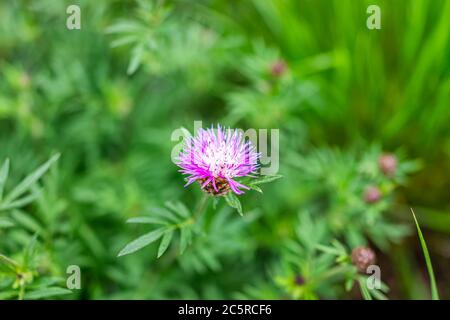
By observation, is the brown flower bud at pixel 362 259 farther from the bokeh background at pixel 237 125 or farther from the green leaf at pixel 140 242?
the green leaf at pixel 140 242

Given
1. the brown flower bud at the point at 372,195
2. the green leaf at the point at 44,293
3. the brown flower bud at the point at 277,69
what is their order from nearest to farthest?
the green leaf at the point at 44,293
the brown flower bud at the point at 372,195
the brown flower bud at the point at 277,69

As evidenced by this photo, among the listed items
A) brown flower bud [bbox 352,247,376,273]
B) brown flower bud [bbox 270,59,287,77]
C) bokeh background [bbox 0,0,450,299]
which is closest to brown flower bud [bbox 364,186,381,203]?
bokeh background [bbox 0,0,450,299]

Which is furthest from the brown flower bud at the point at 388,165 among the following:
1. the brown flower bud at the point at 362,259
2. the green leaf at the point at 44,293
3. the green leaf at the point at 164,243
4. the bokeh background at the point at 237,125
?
the green leaf at the point at 44,293

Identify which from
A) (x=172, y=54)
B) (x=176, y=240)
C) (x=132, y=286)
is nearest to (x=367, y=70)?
(x=172, y=54)

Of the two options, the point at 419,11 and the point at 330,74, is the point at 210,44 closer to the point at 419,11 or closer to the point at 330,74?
the point at 330,74

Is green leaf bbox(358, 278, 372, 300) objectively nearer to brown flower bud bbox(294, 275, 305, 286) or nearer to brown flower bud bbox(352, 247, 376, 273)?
brown flower bud bbox(352, 247, 376, 273)

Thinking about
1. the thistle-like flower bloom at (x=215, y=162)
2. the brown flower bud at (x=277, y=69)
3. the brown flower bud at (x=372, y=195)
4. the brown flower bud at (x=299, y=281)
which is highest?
the brown flower bud at (x=277, y=69)

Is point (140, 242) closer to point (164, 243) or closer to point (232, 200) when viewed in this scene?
point (164, 243)
